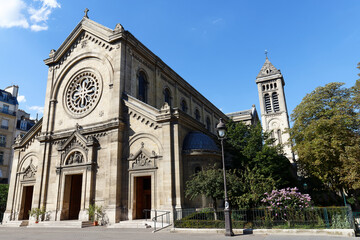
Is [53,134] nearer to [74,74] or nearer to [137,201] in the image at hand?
[74,74]

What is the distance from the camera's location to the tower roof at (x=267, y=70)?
220 ft

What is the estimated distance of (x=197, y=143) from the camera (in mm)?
20266

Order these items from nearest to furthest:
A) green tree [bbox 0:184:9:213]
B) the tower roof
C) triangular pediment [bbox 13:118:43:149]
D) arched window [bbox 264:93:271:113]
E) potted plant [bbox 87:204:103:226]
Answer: potted plant [bbox 87:204:103:226]
triangular pediment [bbox 13:118:43:149]
green tree [bbox 0:184:9:213]
arched window [bbox 264:93:271:113]
the tower roof

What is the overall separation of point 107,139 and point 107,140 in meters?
0.09

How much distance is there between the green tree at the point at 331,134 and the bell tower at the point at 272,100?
36585 mm

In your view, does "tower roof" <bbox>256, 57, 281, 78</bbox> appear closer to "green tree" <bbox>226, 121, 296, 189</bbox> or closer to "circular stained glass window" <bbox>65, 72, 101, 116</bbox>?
"green tree" <bbox>226, 121, 296, 189</bbox>

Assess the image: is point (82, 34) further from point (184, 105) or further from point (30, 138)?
point (184, 105)

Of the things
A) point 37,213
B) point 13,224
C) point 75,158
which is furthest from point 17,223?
point 75,158

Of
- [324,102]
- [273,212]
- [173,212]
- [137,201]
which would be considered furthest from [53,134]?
[324,102]

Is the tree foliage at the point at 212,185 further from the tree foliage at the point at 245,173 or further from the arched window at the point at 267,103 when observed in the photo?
the arched window at the point at 267,103

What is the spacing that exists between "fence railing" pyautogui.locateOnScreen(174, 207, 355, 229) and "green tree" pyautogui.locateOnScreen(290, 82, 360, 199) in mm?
8334

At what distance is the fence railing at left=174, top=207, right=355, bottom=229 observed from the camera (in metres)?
13.0

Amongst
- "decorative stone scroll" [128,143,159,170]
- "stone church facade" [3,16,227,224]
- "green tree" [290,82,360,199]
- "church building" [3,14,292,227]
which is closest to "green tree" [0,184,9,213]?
"church building" [3,14,292,227]

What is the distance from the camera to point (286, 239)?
1088 centimetres
